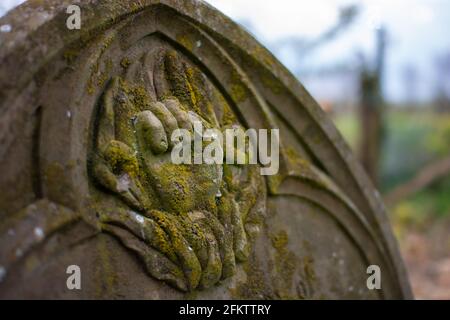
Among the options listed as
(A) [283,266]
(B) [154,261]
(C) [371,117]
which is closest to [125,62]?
(B) [154,261]

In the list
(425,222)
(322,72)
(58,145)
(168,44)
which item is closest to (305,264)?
(168,44)

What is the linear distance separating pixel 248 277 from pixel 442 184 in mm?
6551

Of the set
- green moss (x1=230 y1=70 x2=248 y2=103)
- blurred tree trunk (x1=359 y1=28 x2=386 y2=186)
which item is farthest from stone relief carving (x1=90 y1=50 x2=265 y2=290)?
blurred tree trunk (x1=359 y1=28 x2=386 y2=186)

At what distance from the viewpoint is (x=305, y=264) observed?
2.30 metres

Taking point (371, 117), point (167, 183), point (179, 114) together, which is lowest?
point (167, 183)

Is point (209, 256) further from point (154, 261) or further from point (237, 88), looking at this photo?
point (237, 88)

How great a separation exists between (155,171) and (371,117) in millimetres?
5539

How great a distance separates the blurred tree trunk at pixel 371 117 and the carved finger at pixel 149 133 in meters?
5.24

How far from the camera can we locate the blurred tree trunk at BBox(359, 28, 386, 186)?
6.68 metres

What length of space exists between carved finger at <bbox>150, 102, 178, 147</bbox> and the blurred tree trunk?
5176mm

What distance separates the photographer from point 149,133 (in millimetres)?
1722

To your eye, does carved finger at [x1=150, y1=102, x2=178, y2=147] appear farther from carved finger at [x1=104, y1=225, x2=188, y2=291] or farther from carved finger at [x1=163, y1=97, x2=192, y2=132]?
carved finger at [x1=104, y1=225, x2=188, y2=291]

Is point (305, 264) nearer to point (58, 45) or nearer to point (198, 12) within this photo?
point (198, 12)

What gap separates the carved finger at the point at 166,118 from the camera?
5.82 ft
